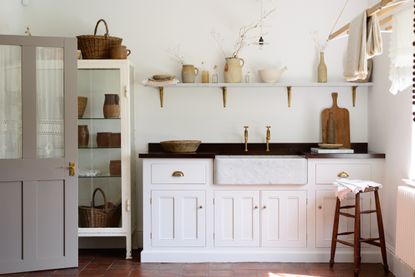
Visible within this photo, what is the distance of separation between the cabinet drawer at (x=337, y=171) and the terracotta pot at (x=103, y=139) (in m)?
1.85

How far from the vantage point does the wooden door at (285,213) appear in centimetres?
412

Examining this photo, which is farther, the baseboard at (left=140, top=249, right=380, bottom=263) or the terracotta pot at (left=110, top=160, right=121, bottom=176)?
the terracotta pot at (left=110, top=160, right=121, bottom=176)

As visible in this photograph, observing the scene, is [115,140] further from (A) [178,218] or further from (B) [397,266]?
(B) [397,266]

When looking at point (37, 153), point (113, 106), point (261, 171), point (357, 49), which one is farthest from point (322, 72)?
point (37, 153)

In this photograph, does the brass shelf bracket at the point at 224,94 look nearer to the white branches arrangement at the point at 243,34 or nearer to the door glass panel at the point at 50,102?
the white branches arrangement at the point at 243,34

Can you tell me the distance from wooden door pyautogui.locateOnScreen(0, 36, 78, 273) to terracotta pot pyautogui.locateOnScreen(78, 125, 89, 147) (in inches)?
13.6

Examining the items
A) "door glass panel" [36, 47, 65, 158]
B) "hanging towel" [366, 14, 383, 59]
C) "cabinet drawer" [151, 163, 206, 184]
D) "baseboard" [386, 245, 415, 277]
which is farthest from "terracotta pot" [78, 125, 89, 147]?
"baseboard" [386, 245, 415, 277]

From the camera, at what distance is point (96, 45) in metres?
4.29

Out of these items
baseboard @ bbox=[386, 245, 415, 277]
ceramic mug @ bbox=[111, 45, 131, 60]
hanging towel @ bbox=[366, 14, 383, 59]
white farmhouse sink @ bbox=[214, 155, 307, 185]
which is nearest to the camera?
hanging towel @ bbox=[366, 14, 383, 59]

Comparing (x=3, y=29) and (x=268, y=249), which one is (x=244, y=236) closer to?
(x=268, y=249)

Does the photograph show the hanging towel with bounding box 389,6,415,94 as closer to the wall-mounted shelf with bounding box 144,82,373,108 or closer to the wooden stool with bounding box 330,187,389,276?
the wooden stool with bounding box 330,187,389,276

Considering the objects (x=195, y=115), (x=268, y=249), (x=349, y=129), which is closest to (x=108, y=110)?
(x=195, y=115)

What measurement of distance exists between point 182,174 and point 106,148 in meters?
0.75

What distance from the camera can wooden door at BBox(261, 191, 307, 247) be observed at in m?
4.12
